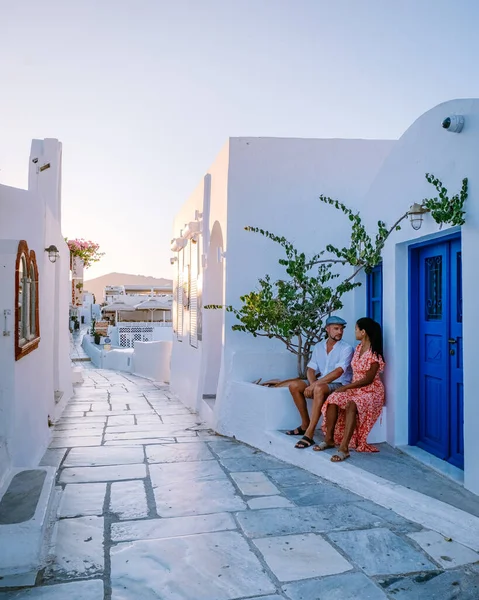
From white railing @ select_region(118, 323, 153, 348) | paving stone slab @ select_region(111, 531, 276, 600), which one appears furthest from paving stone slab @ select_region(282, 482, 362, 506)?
white railing @ select_region(118, 323, 153, 348)

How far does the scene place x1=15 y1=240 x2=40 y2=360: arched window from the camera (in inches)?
190

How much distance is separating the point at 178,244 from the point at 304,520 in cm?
849

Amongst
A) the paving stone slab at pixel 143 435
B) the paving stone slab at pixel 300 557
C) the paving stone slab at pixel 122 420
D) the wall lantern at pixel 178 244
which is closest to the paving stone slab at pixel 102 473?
the paving stone slab at pixel 143 435

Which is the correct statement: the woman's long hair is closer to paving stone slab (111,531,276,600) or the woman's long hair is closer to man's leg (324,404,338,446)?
man's leg (324,404,338,446)

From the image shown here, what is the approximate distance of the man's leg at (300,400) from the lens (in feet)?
19.7

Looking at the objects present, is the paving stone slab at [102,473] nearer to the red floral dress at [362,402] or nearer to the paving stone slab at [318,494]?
the paving stone slab at [318,494]

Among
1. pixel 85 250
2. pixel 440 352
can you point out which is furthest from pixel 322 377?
pixel 85 250

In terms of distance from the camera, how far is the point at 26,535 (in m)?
3.27

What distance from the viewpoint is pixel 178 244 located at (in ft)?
38.9

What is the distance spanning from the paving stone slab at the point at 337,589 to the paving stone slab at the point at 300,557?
0.07 m

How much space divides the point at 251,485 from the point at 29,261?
319 centimetres

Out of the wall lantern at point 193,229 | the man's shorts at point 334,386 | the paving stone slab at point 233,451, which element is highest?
the wall lantern at point 193,229

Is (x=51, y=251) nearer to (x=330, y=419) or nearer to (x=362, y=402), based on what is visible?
(x=330, y=419)

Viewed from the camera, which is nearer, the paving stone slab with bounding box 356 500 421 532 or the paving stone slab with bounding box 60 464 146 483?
the paving stone slab with bounding box 356 500 421 532
